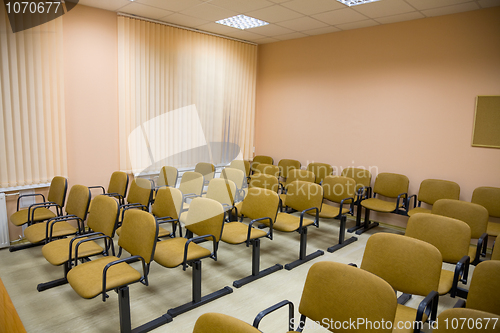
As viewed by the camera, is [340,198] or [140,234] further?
[340,198]

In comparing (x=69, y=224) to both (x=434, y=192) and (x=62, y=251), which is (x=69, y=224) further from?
(x=434, y=192)

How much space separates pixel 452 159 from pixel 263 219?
3.07 m

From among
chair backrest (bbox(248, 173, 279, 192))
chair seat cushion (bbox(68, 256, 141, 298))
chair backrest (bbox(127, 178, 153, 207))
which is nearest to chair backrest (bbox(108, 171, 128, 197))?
chair backrest (bbox(127, 178, 153, 207))

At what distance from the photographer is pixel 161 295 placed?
127 inches

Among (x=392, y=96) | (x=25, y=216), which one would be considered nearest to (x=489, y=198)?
(x=392, y=96)

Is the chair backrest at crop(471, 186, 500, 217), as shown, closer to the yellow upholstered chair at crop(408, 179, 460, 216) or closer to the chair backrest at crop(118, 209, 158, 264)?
the yellow upholstered chair at crop(408, 179, 460, 216)

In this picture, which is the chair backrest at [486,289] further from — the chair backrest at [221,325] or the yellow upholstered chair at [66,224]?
the yellow upholstered chair at [66,224]

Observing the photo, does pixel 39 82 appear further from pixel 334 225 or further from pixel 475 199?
pixel 475 199

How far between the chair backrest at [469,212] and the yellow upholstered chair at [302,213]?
1.36 m

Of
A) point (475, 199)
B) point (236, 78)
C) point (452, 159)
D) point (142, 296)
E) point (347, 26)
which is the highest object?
point (347, 26)

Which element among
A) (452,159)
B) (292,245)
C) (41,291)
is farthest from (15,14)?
(452,159)

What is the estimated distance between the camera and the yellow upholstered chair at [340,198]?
4535 mm

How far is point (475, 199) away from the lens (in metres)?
4.36

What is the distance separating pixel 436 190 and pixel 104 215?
441cm
